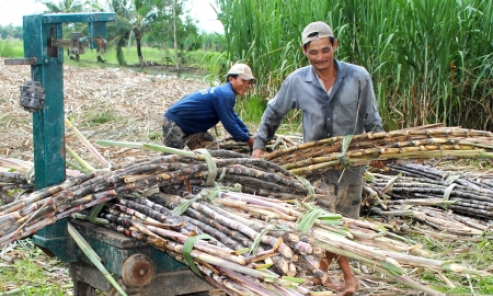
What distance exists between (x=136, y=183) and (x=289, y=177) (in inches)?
33.6

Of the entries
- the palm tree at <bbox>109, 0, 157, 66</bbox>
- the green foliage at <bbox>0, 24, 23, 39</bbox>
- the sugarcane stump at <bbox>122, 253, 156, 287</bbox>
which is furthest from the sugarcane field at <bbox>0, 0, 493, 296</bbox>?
the palm tree at <bbox>109, 0, 157, 66</bbox>

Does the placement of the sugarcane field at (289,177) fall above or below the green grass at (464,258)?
above

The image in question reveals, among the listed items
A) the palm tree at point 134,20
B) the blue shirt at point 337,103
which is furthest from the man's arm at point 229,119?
the palm tree at point 134,20

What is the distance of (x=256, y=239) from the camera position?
2.48 metres

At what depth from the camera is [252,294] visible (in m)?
2.37

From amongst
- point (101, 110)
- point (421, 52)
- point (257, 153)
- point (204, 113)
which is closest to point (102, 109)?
point (101, 110)

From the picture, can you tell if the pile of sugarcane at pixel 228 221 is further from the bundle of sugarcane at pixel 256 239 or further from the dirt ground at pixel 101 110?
the dirt ground at pixel 101 110

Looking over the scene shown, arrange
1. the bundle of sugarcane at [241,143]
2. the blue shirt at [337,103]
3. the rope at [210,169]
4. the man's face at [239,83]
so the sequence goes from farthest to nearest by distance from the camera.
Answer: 1. the man's face at [239,83]
2. the bundle of sugarcane at [241,143]
3. the blue shirt at [337,103]
4. the rope at [210,169]

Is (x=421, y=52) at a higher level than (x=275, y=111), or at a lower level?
higher

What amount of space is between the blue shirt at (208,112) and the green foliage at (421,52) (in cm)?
167

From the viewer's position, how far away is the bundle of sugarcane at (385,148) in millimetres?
3838

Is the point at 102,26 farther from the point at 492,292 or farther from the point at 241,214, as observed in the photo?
the point at 492,292

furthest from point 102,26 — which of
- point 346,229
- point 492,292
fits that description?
point 492,292

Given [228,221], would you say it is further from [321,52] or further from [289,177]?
[321,52]
